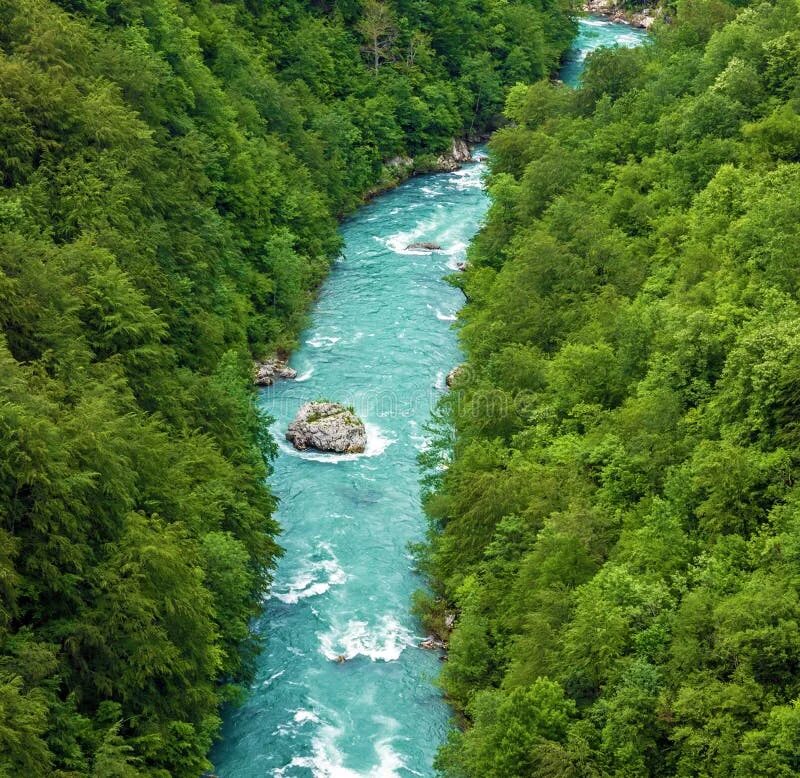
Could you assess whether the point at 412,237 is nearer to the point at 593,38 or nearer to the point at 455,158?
the point at 455,158

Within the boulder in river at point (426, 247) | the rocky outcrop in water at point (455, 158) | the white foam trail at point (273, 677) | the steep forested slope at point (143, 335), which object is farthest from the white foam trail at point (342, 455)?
the rocky outcrop in water at point (455, 158)

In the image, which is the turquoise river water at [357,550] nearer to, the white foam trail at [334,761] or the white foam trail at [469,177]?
the white foam trail at [334,761]

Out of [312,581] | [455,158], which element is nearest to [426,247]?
[455,158]

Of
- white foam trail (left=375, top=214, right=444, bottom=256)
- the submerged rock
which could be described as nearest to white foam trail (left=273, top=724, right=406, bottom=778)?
the submerged rock

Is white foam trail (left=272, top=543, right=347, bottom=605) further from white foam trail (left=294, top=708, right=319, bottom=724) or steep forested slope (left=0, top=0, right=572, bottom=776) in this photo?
white foam trail (left=294, top=708, right=319, bottom=724)

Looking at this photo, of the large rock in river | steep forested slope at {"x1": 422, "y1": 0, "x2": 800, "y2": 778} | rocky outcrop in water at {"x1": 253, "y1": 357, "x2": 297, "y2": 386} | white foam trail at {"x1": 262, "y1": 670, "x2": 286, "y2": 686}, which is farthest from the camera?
rocky outcrop in water at {"x1": 253, "y1": 357, "x2": 297, "y2": 386}

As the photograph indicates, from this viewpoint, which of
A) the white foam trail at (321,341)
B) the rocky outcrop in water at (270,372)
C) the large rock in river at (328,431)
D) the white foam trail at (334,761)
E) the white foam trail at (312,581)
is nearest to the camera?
the white foam trail at (334,761)
